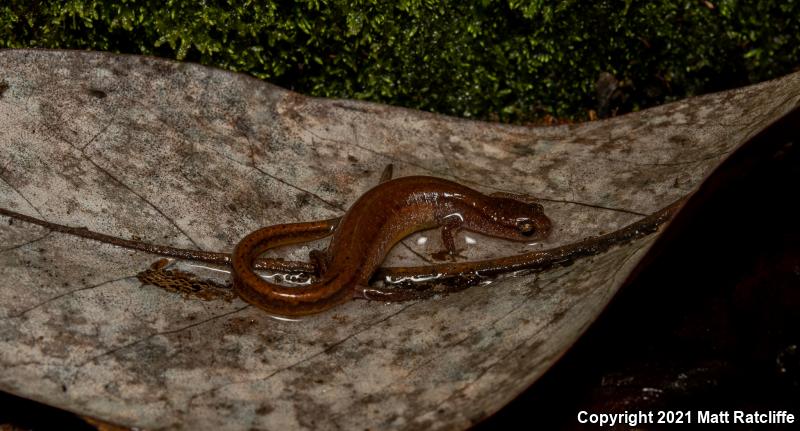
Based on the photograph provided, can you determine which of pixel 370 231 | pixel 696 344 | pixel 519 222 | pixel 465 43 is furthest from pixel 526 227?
pixel 465 43

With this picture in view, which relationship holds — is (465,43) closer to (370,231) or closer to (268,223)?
(370,231)

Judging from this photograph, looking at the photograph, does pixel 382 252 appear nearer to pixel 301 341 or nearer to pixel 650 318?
pixel 301 341

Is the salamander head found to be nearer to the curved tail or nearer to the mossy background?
the curved tail

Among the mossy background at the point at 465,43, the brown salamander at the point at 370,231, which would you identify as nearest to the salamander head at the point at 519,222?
the brown salamander at the point at 370,231

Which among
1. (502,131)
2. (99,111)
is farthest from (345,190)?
(99,111)

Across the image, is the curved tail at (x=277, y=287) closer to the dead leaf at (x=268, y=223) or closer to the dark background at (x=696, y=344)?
the dead leaf at (x=268, y=223)
